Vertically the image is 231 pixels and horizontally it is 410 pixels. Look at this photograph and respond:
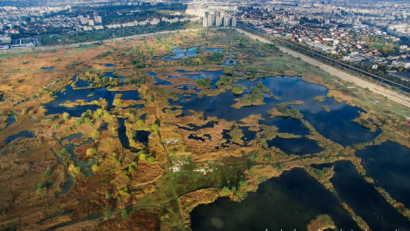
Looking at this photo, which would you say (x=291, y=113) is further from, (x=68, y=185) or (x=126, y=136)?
(x=68, y=185)

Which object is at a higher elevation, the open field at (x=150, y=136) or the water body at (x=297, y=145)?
the open field at (x=150, y=136)

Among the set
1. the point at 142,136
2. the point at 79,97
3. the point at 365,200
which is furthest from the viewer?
the point at 79,97

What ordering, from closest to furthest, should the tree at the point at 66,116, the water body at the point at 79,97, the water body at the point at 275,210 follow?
1. the water body at the point at 275,210
2. the tree at the point at 66,116
3. the water body at the point at 79,97

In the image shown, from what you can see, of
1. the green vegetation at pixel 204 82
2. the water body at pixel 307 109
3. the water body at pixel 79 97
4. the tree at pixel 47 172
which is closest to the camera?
the tree at pixel 47 172

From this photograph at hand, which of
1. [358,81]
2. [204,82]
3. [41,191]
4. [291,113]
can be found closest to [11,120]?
[41,191]

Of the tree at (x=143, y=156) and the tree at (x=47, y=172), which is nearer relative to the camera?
the tree at (x=47, y=172)

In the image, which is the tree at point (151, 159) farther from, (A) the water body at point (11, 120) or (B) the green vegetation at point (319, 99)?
(B) the green vegetation at point (319, 99)

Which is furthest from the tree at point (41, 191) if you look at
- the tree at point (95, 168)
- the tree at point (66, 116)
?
the tree at point (66, 116)

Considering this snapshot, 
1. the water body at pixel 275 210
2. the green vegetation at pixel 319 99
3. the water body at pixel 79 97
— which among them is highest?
the water body at pixel 79 97
